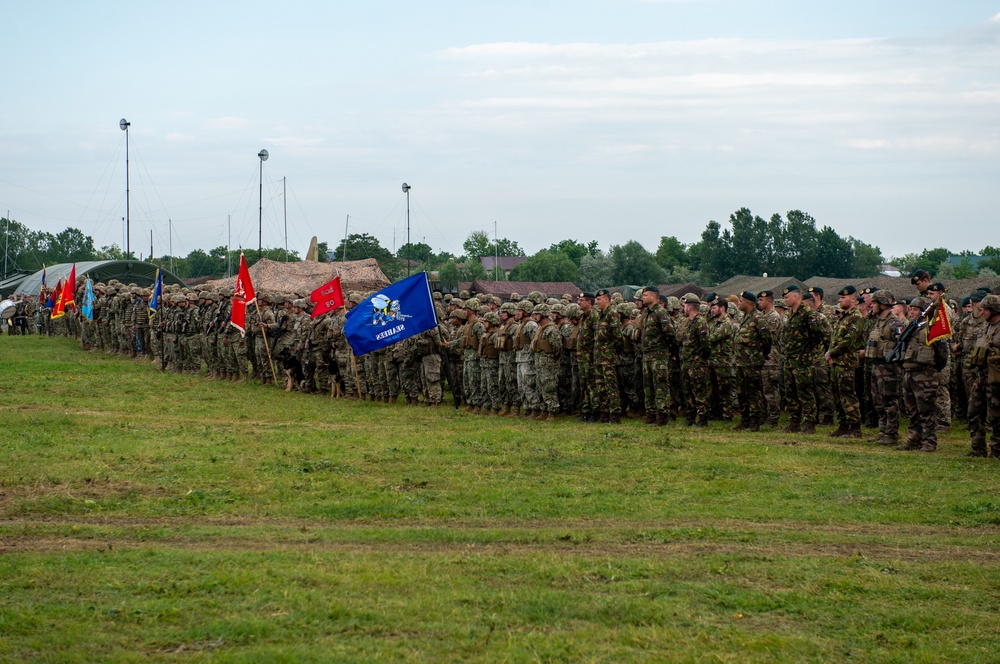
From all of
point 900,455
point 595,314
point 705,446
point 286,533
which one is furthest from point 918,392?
point 286,533

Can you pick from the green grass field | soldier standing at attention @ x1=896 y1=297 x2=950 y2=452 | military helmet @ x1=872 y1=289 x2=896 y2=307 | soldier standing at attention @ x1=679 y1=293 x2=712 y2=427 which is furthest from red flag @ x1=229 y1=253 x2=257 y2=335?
soldier standing at attention @ x1=896 y1=297 x2=950 y2=452

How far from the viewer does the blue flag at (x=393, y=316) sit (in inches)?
731

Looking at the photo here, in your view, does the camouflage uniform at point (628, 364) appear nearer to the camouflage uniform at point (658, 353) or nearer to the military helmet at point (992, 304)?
the camouflage uniform at point (658, 353)

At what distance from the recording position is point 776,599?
7.12 meters

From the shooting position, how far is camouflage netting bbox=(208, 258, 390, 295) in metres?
41.8

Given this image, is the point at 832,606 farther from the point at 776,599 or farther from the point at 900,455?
the point at 900,455

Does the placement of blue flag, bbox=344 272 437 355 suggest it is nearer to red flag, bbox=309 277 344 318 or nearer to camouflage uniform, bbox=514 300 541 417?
camouflage uniform, bbox=514 300 541 417

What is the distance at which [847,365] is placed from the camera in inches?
583

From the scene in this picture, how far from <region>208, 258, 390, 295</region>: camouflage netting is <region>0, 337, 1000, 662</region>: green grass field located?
86.8ft

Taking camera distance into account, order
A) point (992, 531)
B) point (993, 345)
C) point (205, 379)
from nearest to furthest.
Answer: point (992, 531) < point (993, 345) < point (205, 379)

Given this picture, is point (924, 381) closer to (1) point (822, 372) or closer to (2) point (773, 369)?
(1) point (822, 372)

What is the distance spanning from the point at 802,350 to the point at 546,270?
58.9 meters

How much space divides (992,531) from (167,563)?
703cm

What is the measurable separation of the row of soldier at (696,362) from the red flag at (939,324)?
8.7 inches
